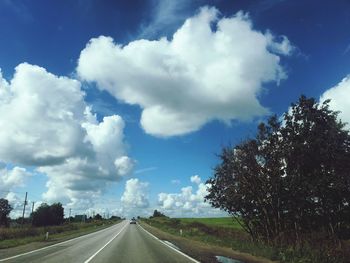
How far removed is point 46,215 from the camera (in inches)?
4407

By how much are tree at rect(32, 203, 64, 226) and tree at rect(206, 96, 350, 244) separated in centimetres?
9330

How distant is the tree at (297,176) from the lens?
24.8 metres

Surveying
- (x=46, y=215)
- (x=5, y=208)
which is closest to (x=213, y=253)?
(x=46, y=215)

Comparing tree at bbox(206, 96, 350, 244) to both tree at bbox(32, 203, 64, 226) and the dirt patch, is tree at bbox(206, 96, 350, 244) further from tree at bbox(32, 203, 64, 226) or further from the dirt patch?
tree at bbox(32, 203, 64, 226)

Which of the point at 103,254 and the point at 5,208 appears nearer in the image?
the point at 103,254

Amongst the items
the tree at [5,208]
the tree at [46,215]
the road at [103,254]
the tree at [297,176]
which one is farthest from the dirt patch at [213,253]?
the tree at [5,208]

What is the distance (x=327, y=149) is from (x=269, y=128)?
402 centimetres

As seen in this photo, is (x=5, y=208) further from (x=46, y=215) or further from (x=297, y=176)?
(x=297, y=176)

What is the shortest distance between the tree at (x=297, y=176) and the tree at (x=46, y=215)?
306ft

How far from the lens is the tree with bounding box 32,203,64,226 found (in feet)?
362

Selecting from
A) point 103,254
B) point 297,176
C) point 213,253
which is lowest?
point 213,253

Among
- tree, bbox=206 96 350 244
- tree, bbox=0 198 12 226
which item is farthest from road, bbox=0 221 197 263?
tree, bbox=0 198 12 226

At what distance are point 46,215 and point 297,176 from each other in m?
99.4

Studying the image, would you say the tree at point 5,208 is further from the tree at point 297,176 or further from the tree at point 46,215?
the tree at point 297,176
